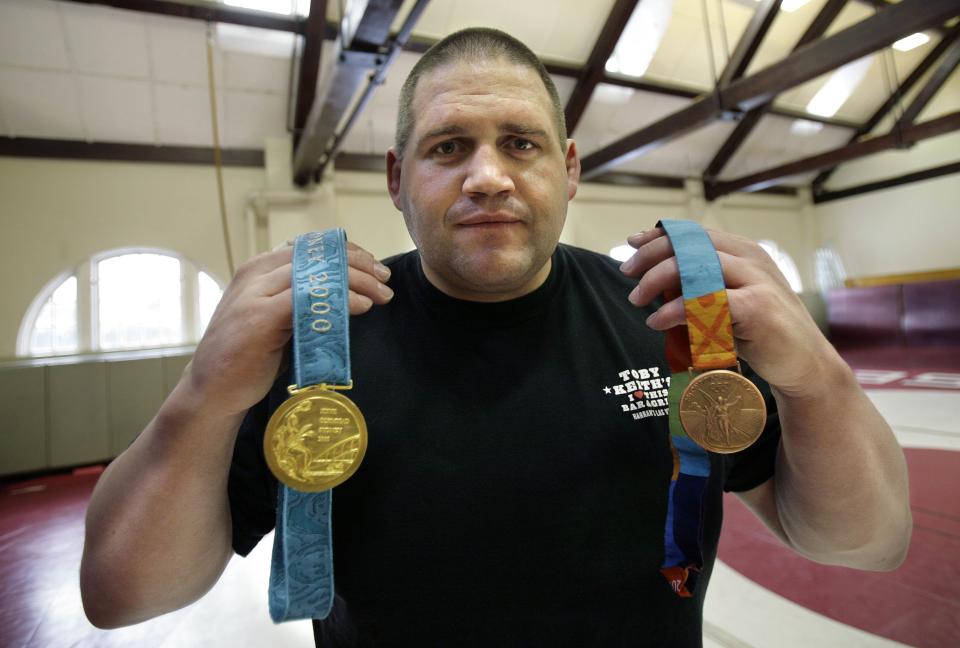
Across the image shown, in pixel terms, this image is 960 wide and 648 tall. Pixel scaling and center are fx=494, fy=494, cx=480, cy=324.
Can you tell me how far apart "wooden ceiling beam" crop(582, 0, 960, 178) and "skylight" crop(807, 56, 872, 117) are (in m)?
4.63

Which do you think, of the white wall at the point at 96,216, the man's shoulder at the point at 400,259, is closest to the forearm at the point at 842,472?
the man's shoulder at the point at 400,259

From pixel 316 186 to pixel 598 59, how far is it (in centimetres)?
459

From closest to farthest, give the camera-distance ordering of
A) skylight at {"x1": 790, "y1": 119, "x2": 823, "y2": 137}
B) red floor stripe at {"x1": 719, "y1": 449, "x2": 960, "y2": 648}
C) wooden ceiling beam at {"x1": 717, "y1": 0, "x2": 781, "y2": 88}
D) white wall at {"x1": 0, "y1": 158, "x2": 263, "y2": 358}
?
red floor stripe at {"x1": 719, "y1": 449, "x2": 960, "y2": 648}, white wall at {"x1": 0, "y1": 158, "x2": 263, "y2": 358}, wooden ceiling beam at {"x1": 717, "y1": 0, "x2": 781, "y2": 88}, skylight at {"x1": 790, "y1": 119, "x2": 823, "y2": 137}

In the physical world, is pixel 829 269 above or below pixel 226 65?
below

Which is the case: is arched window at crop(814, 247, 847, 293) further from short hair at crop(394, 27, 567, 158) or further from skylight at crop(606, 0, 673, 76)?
short hair at crop(394, 27, 567, 158)

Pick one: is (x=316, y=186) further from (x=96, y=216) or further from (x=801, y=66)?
(x=801, y=66)

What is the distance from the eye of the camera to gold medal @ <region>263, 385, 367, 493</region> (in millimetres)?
692

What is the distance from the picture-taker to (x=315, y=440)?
0.71 metres

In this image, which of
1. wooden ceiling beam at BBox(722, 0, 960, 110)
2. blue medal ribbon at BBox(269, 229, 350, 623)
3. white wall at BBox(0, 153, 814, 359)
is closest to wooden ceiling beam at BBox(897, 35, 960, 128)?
wooden ceiling beam at BBox(722, 0, 960, 110)

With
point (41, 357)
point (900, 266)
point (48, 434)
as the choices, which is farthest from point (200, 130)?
point (900, 266)

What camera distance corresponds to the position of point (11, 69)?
17.5 feet

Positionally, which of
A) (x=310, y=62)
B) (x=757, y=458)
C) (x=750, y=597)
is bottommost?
(x=750, y=597)

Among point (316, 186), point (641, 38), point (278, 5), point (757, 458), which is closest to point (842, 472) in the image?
point (757, 458)

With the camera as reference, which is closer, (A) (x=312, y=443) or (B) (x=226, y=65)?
(A) (x=312, y=443)
